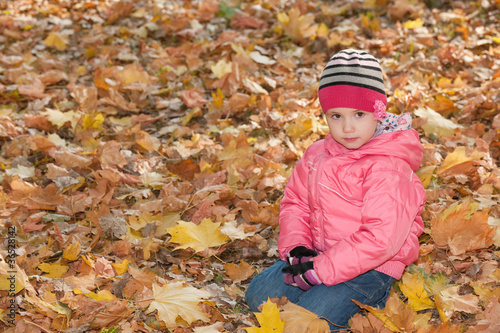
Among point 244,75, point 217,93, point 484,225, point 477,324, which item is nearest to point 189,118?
point 217,93

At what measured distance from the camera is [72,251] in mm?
2609

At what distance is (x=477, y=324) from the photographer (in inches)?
81.1

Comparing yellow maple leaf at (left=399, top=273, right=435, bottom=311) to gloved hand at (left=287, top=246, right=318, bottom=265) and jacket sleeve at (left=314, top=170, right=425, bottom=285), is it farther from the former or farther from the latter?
gloved hand at (left=287, top=246, right=318, bottom=265)

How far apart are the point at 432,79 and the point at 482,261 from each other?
2.12 meters

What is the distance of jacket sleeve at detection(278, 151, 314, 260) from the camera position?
8.16ft

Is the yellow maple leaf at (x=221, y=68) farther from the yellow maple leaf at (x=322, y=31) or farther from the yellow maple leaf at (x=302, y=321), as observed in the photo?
the yellow maple leaf at (x=302, y=321)

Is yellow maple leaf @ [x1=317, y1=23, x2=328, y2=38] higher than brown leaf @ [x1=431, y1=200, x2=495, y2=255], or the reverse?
yellow maple leaf @ [x1=317, y1=23, x2=328, y2=38]

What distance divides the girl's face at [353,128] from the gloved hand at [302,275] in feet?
1.88

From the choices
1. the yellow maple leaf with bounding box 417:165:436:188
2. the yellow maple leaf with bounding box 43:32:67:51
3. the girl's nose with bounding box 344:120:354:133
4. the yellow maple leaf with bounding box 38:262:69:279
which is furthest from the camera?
the yellow maple leaf with bounding box 43:32:67:51

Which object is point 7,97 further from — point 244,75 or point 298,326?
point 298,326

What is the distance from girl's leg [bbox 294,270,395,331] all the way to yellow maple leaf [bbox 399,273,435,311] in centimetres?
Answer: 7

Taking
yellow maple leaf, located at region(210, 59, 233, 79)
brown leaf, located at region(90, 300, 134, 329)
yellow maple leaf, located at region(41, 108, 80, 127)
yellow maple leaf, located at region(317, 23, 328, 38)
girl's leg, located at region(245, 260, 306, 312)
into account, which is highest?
yellow maple leaf, located at region(317, 23, 328, 38)

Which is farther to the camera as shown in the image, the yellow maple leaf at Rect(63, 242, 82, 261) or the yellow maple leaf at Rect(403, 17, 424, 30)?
the yellow maple leaf at Rect(403, 17, 424, 30)

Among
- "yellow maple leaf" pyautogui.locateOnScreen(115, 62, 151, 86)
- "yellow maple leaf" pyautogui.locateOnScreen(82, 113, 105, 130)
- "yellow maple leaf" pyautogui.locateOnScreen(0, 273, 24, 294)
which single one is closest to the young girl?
"yellow maple leaf" pyautogui.locateOnScreen(0, 273, 24, 294)
